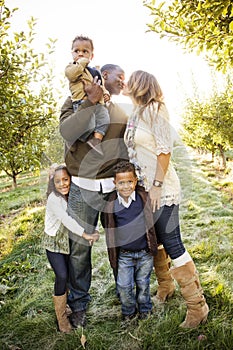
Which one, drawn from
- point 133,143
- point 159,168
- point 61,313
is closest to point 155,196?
point 159,168

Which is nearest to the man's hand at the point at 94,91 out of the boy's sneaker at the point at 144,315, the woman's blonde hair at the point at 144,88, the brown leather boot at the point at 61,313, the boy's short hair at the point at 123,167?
the woman's blonde hair at the point at 144,88

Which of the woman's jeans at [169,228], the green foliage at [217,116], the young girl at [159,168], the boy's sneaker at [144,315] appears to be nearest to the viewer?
the young girl at [159,168]

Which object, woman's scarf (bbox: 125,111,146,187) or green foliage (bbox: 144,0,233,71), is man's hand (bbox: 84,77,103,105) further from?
green foliage (bbox: 144,0,233,71)

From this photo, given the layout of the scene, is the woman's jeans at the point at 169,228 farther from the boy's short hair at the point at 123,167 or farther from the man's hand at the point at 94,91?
the man's hand at the point at 94,91

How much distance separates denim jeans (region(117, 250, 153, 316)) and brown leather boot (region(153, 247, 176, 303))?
223 mm

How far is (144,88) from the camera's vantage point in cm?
246

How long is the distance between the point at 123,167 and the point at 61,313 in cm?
137

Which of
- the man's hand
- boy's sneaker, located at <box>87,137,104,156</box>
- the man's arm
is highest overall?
the man's hand

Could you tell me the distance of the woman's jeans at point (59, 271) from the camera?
9.11ft

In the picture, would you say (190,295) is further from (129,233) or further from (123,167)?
(123,167)

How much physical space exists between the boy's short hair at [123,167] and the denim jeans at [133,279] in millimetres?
712

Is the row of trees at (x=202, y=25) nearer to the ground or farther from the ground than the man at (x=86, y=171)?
farther from the ground

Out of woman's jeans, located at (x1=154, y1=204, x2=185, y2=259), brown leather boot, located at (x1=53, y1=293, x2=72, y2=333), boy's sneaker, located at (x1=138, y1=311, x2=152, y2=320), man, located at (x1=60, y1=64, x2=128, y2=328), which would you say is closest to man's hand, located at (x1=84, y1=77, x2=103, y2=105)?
man, located at (x1=60, y1=64, x2=128, y2=328)

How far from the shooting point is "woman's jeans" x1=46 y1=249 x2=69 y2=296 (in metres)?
2.78
